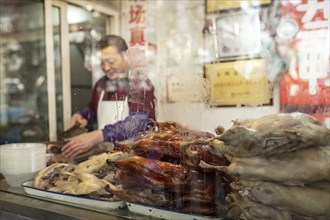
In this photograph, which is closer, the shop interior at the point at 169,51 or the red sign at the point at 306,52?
the shop interior at the point at 169,51

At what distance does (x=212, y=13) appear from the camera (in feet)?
10.8

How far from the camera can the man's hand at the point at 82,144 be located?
5.88ft

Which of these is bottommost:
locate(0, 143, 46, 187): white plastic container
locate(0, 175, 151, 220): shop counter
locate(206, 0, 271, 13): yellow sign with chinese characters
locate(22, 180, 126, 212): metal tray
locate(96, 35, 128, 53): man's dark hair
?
locate(0, 175, 151, 220): shop counter

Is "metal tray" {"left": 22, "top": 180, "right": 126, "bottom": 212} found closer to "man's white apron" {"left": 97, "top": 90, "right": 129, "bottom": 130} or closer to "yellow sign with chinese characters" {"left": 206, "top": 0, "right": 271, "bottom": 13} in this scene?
"man's white apron" {"left": 97, "top": 90, "right": 129, "bottom": 130}

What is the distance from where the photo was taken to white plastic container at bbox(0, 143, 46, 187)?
1376 millimetres

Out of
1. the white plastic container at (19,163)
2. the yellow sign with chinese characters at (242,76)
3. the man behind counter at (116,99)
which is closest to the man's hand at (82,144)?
the man behind counter at (116,99)

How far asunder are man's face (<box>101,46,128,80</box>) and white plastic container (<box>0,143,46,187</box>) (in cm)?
70

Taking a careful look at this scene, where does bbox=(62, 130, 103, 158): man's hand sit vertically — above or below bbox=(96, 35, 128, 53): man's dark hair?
below

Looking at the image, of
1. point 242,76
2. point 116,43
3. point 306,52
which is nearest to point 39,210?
point 116,43

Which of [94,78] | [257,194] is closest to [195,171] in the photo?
[257,194]

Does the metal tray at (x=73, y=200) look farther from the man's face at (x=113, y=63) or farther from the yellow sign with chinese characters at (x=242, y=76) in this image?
the yellow sign with chinese characters at (x=242, y=76)

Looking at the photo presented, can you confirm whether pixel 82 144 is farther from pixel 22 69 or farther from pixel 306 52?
pixel 306 52

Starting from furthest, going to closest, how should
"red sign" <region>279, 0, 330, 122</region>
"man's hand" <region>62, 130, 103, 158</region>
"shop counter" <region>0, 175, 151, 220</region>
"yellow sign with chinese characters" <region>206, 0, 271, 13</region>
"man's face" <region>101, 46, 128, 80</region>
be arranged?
"yellow sign with chinese characters" <region>206, 0, 271, 13</region> → "red sign" <region>279, 0, 330, 122</region> → "man's face" <region>101, 46, 128, 80</region> → "man's hand" <region>62, 130, 103, 158</region> → "shop counter" <region>0, 175, 151, 220</region>

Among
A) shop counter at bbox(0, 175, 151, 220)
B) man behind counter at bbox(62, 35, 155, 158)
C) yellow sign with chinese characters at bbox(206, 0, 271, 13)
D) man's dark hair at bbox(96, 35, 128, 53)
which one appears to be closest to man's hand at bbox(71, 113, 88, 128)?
man behind counter at bbox(62, 35, 155, 158)
